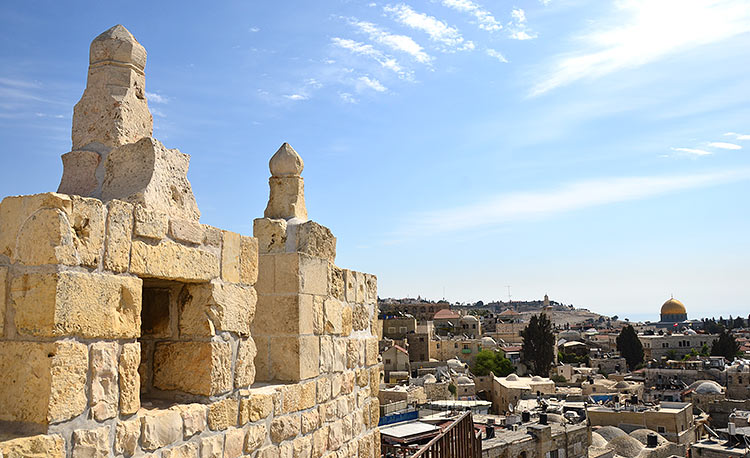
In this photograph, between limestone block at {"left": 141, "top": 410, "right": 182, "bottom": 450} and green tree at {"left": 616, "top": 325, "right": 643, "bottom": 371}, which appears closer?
limestone block at {"left": 141, "top": 410, "right": 182, "bottom": 450}

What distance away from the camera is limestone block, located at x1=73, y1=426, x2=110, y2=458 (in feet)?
6.69

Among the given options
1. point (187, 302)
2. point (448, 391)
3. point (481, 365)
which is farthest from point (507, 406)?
point (187, 302)

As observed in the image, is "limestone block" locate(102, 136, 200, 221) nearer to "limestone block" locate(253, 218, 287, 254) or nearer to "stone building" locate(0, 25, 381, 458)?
"stone building" locate(0, 25, 381, 458)

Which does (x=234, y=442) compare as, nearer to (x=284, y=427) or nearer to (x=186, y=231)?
(x=284, y=427)

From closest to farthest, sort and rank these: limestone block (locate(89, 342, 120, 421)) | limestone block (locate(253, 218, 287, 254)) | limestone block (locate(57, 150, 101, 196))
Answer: limestone block (locate(89, 342, 120, 421)) → limestone block (locate(57, 150, 101, 196)) → limestone block (locate(253, 218, 287, 254))

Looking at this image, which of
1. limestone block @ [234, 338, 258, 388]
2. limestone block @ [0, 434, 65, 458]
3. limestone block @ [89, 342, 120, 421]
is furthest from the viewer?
limestone block @ [234, 338, 258, 388]

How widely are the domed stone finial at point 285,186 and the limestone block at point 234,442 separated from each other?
1.52 m

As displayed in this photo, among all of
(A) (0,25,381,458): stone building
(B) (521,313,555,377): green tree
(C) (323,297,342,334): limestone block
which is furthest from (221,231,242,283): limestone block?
(B) (521,313,555,377): green tree

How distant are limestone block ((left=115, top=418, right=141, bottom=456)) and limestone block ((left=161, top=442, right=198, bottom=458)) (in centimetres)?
16

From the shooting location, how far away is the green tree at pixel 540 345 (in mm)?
49250

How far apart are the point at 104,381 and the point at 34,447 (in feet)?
1.03

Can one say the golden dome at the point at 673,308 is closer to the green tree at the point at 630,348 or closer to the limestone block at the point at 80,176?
the green tree at the point at 630,348

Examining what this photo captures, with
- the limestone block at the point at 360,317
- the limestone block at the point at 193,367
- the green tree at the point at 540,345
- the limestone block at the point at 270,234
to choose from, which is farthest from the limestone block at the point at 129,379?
the green tree at the point at 540,345

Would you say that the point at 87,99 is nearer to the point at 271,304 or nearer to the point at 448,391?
the point at 271,304
